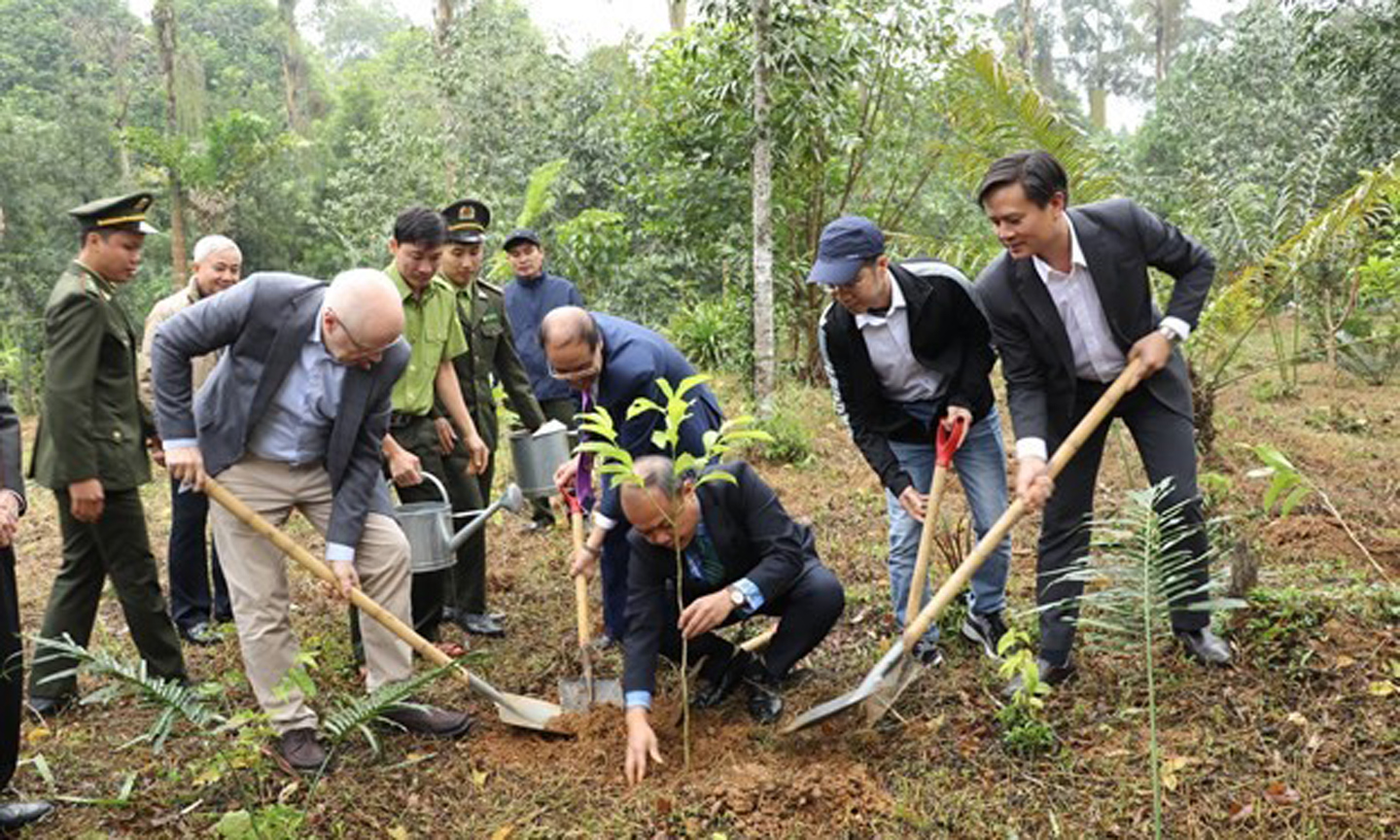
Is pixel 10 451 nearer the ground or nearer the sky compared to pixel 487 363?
nearer the sky

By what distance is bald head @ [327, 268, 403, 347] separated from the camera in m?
3.29

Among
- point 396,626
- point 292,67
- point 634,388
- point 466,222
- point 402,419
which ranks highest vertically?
point 292,67

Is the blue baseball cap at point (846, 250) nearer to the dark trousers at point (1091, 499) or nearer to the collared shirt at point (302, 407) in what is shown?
the dark trousers at point (1091, 499)

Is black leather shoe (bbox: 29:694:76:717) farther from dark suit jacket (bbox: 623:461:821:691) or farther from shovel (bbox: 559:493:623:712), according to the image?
dark suit jacket (bbox: 623:461:821:691)

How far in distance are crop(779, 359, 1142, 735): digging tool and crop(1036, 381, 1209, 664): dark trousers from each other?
0.09 m

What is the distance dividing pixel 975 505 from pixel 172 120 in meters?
18.2

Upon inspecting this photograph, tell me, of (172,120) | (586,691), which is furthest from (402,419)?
(172,120)

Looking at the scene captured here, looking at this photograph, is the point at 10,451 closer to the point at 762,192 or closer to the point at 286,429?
the point at 286,429

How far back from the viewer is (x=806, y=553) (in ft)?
12.1

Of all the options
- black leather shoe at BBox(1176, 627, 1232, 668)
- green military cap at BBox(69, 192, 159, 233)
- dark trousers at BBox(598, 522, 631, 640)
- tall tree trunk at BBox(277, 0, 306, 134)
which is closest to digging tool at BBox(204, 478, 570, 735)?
dark trousers at BBox(598, 522, 631, 640)

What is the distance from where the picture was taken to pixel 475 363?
5.25 metres

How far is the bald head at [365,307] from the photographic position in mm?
3287

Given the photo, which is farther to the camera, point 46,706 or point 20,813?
point 46,706

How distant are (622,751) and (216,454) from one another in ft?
5.74
